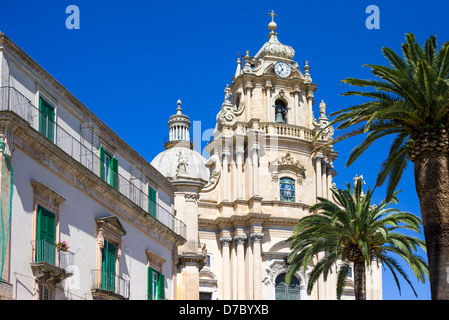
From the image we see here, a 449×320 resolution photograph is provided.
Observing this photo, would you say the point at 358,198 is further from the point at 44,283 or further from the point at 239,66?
the point at 239,66

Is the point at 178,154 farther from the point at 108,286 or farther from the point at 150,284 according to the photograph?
the point at 108,286

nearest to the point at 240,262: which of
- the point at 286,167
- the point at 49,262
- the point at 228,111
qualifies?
the point at 286,167

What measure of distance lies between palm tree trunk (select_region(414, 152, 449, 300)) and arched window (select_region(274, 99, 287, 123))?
35.0m

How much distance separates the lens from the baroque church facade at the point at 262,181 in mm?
55656

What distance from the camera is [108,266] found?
28.4 meters

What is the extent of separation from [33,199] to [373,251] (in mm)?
17350

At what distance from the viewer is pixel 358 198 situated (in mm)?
36406

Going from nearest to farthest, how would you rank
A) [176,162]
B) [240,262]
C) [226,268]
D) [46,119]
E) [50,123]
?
[46,119] < [50,123] < [240,262] < [226,268] < [176,162]

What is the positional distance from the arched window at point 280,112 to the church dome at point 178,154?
9.20 m

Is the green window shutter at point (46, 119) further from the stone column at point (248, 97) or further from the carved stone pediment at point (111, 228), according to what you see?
the stone column at point (248, 97)

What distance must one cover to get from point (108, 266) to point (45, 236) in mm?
4570

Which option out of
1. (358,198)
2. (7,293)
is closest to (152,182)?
(358,198)

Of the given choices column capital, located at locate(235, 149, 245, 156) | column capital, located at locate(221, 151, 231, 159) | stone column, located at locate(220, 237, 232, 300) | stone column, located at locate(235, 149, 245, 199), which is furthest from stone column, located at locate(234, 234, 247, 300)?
column capital, located at locate(221, 151, 231, 159)

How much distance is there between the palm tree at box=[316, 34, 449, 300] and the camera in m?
24.3
